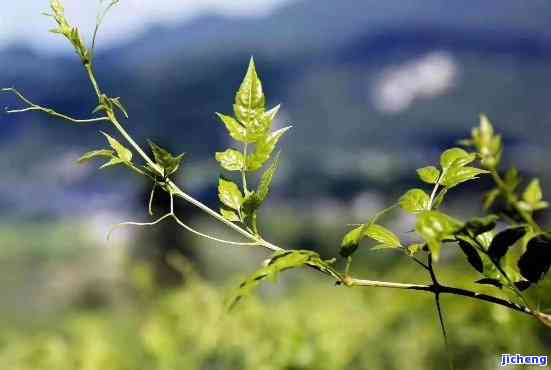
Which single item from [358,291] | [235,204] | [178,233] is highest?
[235,204]

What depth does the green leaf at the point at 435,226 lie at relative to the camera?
0.25 m

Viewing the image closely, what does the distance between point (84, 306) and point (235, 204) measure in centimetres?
269

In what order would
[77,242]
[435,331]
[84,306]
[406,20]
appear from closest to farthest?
[435,331] → [84,306] → [77,242] → [406,20]

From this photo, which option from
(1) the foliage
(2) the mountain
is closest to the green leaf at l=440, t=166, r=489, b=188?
(1) the foliage

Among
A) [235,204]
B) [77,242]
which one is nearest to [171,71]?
[77,242]

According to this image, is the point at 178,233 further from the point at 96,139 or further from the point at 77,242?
the point at 96,139

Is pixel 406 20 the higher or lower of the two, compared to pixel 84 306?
higher

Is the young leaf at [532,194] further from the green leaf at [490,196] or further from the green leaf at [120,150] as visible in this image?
the green leaf at [120,150]

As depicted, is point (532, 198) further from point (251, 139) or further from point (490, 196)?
point (251, 139)

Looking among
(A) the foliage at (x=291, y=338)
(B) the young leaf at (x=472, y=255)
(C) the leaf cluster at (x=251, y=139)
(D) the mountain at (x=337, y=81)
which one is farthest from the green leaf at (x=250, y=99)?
(D) the mountain at (x=337, y=81)

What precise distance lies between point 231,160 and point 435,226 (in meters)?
0.13

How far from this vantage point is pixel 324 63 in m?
6.11

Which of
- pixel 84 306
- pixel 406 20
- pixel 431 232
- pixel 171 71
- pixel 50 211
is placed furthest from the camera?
pixel 406 20

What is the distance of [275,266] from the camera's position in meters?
0.26
